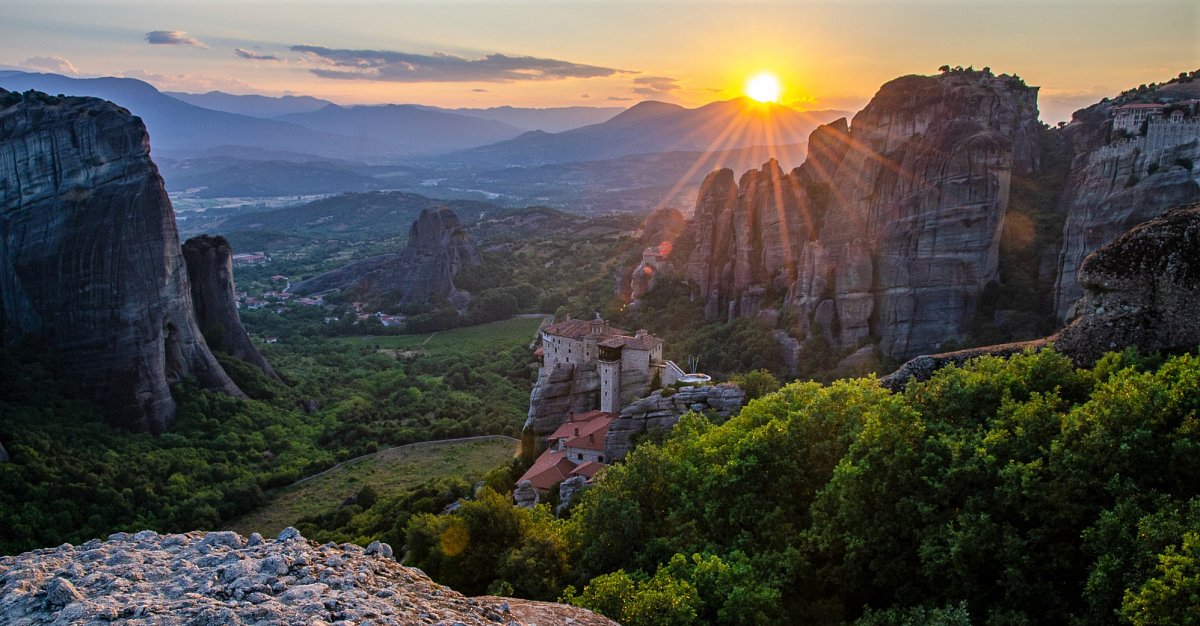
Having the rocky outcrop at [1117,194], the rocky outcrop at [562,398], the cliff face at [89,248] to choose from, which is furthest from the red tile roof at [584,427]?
the cliff face at [89,248]

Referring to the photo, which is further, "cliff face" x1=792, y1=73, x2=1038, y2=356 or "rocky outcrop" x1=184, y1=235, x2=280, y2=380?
"rocky outcrop" x1=184, y1=235, x2=280, y2=380

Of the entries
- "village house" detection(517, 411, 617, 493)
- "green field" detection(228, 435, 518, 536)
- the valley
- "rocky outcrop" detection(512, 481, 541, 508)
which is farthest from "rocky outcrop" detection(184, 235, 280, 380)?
"rocky outcrop" detection(512, 481, 541, 508)

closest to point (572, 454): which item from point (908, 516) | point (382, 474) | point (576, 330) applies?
point (576, 330)

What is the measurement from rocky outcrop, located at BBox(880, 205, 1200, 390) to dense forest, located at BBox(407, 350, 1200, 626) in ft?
2.53

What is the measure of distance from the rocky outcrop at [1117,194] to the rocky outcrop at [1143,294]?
21.2 meters

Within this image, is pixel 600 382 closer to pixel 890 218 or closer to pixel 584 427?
pixel 584 427

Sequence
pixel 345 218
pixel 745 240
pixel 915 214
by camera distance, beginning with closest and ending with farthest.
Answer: pixel 915 214 → pixel 745 240 → pixel 345 218

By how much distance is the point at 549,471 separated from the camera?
98.6 feet

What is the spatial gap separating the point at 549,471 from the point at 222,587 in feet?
72.1

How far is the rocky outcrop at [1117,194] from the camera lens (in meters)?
36.1

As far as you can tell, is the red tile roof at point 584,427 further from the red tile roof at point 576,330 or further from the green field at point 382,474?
the green field at point 382,474

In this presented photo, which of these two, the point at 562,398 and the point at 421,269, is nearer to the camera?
the point at 562,398

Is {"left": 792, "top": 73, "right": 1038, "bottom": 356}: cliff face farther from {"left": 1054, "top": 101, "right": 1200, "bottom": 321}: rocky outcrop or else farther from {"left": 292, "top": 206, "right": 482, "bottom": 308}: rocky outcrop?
{"left": 292, "top": 206, "right": 482, "bottom": 308}: rocky outcrop

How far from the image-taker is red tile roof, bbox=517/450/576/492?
96.9 ft
